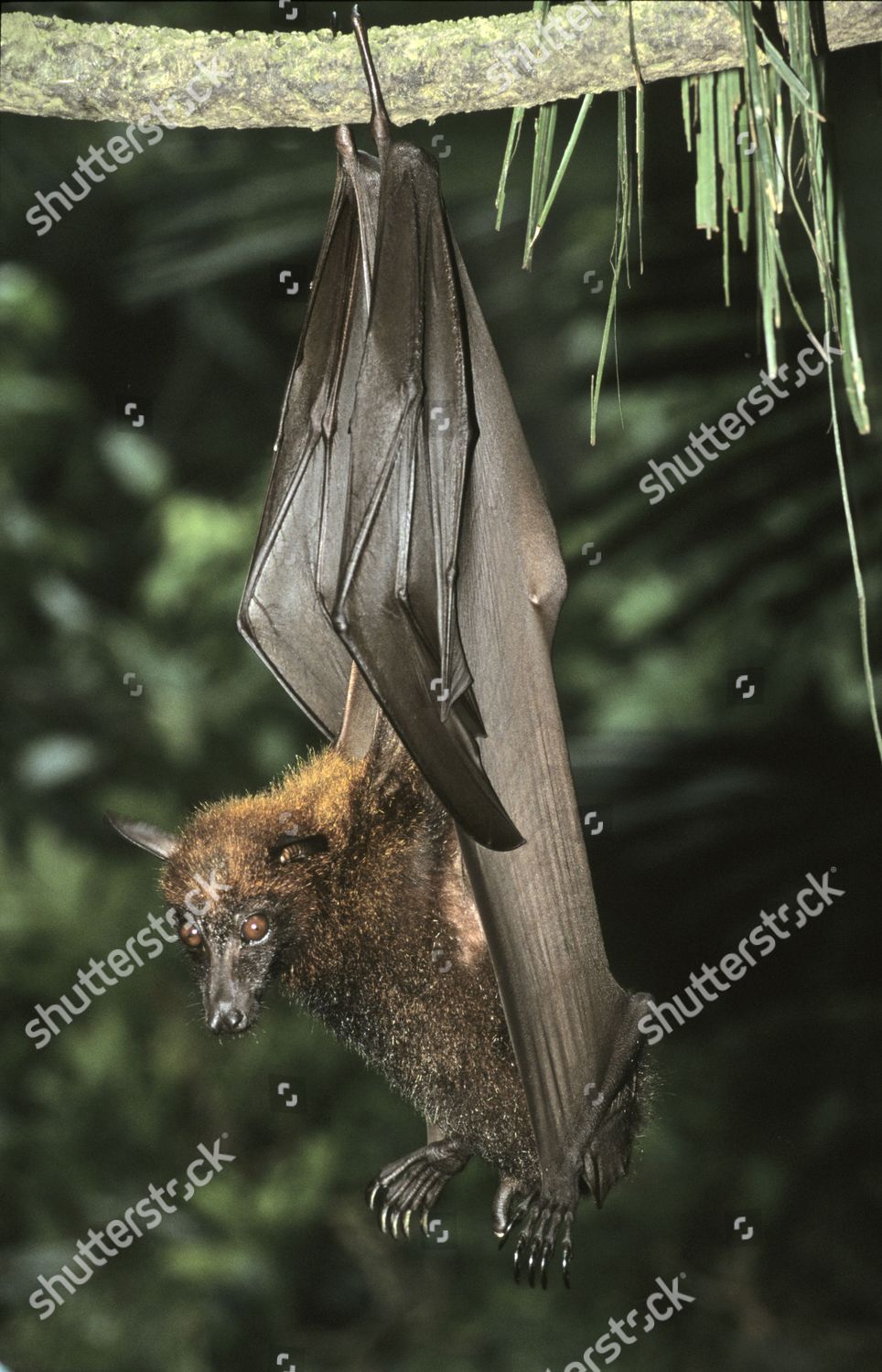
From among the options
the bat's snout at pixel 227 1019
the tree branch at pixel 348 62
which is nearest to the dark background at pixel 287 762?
the bat's snout at pixel 227 1019

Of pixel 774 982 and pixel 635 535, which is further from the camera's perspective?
pixel 774 982

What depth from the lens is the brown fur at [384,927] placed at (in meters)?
1.41

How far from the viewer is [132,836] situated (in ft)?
4.72

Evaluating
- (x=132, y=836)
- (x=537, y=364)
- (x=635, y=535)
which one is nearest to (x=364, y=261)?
(x=132, y=836)

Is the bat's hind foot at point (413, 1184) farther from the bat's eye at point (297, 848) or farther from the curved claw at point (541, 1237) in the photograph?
the bat's eye at point (297, 848)

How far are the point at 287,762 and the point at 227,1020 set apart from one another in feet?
4.87

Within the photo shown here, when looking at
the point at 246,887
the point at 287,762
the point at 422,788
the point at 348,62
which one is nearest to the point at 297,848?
the point at 246,887

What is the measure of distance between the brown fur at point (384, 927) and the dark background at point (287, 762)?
1.14 metres

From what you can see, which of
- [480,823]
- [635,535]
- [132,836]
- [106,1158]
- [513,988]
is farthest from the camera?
[106,1158]

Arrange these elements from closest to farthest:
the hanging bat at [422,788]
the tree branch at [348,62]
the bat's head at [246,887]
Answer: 1. the tree branch at [348,62]
2. the hanging bat at [422,788]
3. the bat's head at [246,887]

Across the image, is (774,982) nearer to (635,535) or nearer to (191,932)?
(635,535)

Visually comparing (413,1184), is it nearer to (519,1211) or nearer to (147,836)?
(519,1211)

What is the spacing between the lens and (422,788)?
1.51 meters

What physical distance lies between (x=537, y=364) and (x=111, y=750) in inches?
52.5
